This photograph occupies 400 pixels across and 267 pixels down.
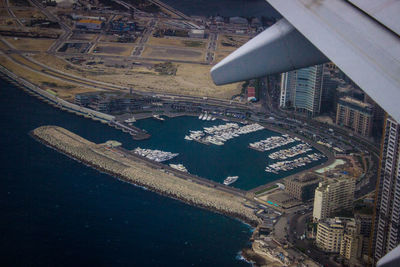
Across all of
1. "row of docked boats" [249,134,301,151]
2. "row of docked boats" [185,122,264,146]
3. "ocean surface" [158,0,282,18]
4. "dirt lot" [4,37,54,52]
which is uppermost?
"ocean surface" [158,0,282,18]

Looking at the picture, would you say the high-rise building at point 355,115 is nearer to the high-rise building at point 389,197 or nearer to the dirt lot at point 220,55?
the dirt lot at point 220,55

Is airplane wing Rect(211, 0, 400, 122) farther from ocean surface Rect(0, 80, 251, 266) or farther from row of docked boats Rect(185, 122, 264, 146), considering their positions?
row of docked boats Rect(185, 122, 264, 146)

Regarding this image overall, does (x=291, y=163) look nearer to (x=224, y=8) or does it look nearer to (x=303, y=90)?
(x=303, y=90)

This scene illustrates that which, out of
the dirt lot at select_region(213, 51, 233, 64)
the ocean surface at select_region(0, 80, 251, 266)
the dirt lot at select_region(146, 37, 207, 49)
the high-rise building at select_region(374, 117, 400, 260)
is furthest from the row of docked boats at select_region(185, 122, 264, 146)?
the dirt lot at select_region(146, 37, 207, 49)

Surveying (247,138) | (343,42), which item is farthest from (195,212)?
(343,42)

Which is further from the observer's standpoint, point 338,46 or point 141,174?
point 141,174

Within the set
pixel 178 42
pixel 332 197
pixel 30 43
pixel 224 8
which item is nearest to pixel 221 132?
pixel 332 197

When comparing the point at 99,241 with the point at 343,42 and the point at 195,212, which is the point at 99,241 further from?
the point at 343,42
